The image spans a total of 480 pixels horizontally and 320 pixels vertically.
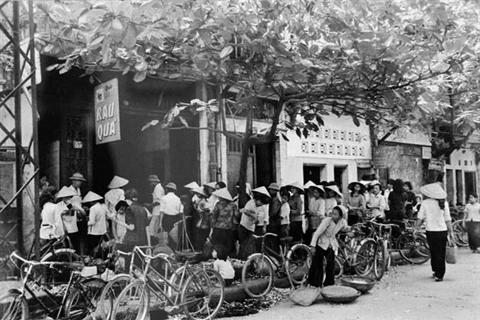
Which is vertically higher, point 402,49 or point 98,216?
point 402,49

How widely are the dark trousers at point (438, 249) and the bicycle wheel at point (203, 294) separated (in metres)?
4.67

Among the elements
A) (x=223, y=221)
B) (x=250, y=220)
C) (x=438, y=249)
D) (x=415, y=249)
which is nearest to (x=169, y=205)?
(x=223, y=221)

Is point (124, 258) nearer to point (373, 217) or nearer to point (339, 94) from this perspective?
point (339, 94)

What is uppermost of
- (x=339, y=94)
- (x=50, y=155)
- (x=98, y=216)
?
(x=339, y=94)

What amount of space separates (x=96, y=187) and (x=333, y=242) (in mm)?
6020

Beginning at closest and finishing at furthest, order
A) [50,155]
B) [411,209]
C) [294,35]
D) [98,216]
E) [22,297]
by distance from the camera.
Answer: [22,297] → [294,35] → [98,216] → [50,155] → [411,209]

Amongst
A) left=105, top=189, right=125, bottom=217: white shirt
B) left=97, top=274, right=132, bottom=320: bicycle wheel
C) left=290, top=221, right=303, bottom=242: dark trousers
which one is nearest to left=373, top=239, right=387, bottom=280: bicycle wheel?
left=290, top=221, right=303, bottom=242: dark trousers

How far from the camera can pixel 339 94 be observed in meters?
8.16

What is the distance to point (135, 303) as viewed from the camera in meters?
6.42

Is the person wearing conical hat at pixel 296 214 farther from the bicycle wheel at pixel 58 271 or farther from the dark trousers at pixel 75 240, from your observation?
the bicycle wheel at pixel 58 271

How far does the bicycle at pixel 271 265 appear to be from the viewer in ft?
27.0

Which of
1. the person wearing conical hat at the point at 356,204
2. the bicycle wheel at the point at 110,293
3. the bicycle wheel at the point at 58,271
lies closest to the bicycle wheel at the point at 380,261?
the person wearing conical hat at the point at 356,204

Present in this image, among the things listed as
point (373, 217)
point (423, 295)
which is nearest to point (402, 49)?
point (423, 295)

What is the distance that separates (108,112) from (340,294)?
196 inches
